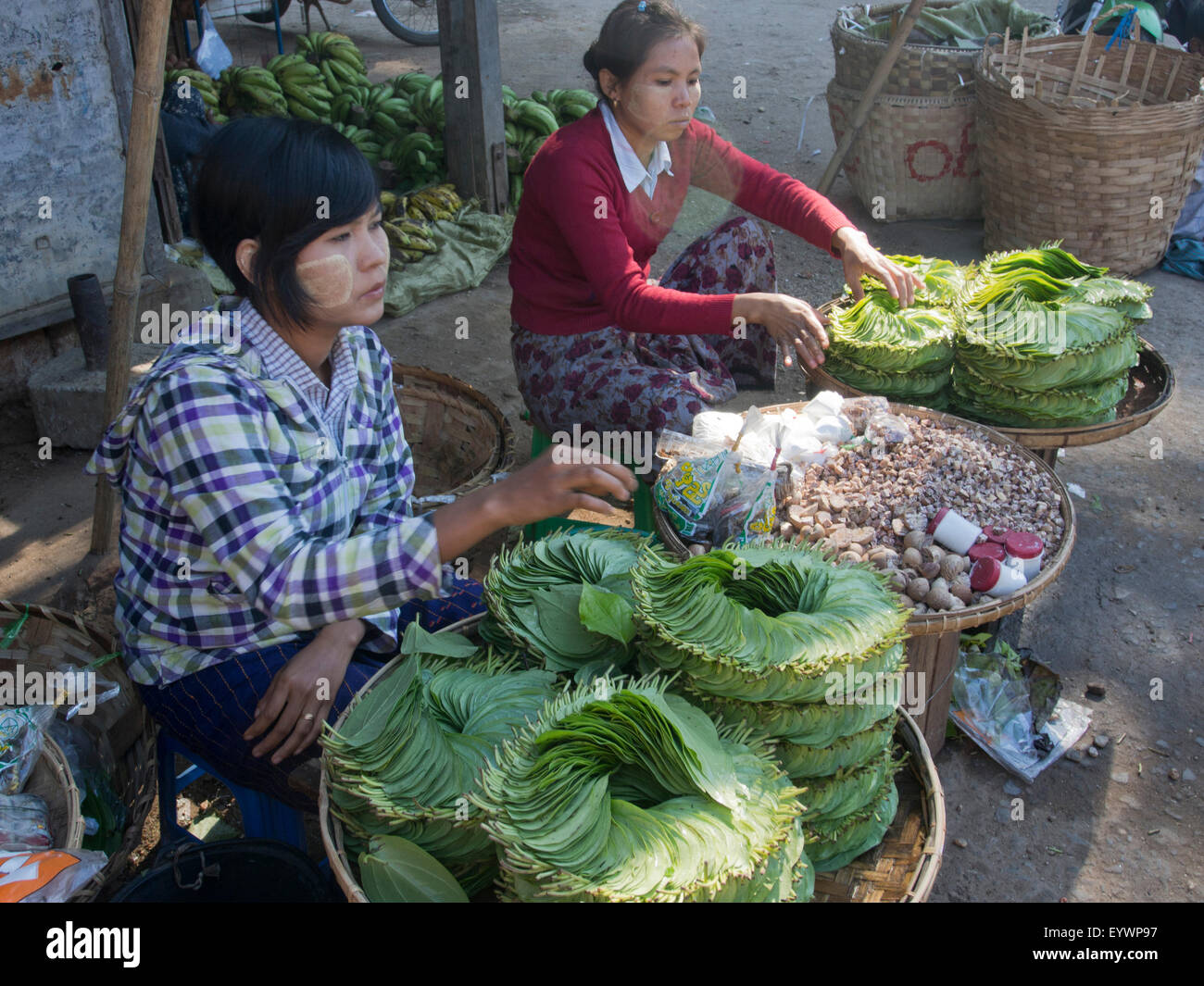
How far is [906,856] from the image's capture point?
64.1 inches

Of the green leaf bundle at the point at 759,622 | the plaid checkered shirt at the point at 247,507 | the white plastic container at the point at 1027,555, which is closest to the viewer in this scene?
the green leaf bundle at the point at 759,622

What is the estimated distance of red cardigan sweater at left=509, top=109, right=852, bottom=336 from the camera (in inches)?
102

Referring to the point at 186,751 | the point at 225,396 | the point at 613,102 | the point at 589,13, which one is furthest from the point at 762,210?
the point at 589,13

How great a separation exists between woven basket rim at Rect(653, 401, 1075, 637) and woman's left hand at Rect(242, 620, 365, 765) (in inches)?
31.3

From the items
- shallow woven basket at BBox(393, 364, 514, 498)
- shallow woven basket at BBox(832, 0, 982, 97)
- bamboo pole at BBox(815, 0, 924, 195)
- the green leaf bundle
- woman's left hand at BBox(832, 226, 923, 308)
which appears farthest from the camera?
shallow woven basket at BBox(832, 0, 982, 97)

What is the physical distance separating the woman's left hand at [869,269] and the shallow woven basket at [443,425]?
3.89 ft

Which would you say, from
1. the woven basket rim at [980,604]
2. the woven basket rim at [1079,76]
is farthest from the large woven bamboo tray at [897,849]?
the woven basket rim at [1079,76]

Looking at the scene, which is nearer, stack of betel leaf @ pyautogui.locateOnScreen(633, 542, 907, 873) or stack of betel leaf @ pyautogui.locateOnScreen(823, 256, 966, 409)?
stack of betel leaf @ pyautogui.locateOnScreen(633, 542, 907, 873)

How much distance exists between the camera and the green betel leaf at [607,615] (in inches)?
63.6

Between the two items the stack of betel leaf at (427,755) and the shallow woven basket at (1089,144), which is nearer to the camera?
the stack of betel leaf at (427,755)

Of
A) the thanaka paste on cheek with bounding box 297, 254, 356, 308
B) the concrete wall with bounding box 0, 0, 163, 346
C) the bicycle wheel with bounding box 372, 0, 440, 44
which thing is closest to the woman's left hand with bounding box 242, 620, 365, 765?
the thanaka paste on cheek with bounding box 297, 254, 356, 308

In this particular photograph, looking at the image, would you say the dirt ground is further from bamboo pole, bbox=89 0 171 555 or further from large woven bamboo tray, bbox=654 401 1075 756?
bamboo pole, bbox=89 0 171 555

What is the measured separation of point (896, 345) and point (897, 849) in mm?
1542

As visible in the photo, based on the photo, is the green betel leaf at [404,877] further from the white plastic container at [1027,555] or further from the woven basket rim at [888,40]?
the woven basket rim at [888,40]
